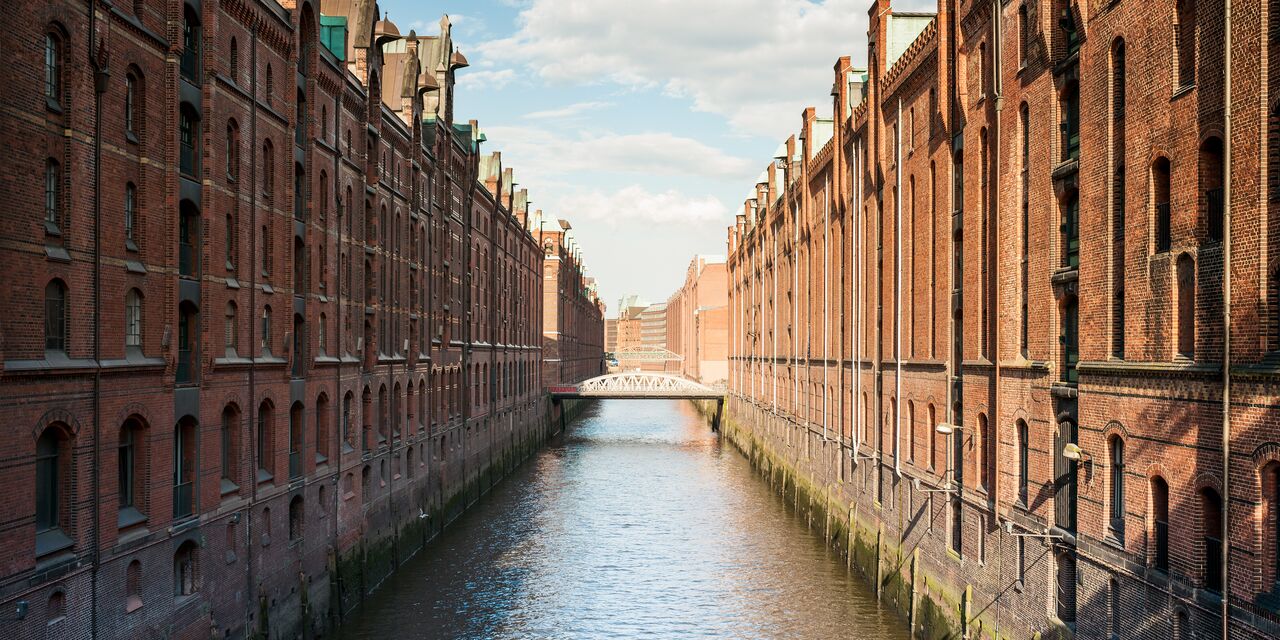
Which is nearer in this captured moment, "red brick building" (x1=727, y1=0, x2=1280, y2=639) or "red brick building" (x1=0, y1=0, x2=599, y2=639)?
"red brick building" (x1=727, y1=0, x2=1280, y2=639)

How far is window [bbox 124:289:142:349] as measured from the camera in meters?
16.3

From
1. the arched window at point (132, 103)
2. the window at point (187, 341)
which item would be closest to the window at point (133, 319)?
the window at point (187, 341)

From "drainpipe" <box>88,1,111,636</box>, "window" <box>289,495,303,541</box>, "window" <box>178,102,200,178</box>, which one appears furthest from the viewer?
"window" <box>289,495,303,541</box>

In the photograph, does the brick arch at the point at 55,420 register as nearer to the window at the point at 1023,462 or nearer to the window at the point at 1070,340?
the window at the point at 1070,340

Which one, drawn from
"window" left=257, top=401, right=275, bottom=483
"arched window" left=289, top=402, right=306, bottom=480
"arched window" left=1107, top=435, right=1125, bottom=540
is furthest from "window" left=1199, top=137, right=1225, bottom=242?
"arched window" left=289, top=402, right=306, bottom=480

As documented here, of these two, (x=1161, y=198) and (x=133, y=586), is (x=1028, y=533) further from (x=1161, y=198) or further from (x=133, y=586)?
(x=133, y=586)

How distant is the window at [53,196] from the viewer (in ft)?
46.4

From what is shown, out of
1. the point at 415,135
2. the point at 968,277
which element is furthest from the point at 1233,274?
the point at 415,135

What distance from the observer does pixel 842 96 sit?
37.7 metres

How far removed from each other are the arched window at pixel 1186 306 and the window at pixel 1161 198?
2.11 feet

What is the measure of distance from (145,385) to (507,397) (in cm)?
4184

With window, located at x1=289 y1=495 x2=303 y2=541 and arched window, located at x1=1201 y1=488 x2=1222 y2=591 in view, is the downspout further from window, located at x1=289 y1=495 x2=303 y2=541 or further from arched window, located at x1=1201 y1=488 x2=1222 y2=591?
window, located at x1=289 y1=495 x2=303 y2=541

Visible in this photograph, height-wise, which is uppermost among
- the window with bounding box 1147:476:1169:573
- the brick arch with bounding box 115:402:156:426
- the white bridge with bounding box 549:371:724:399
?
the brick arch with bounding box 115:402:156:426

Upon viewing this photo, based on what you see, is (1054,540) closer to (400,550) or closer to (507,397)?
(400,550)
